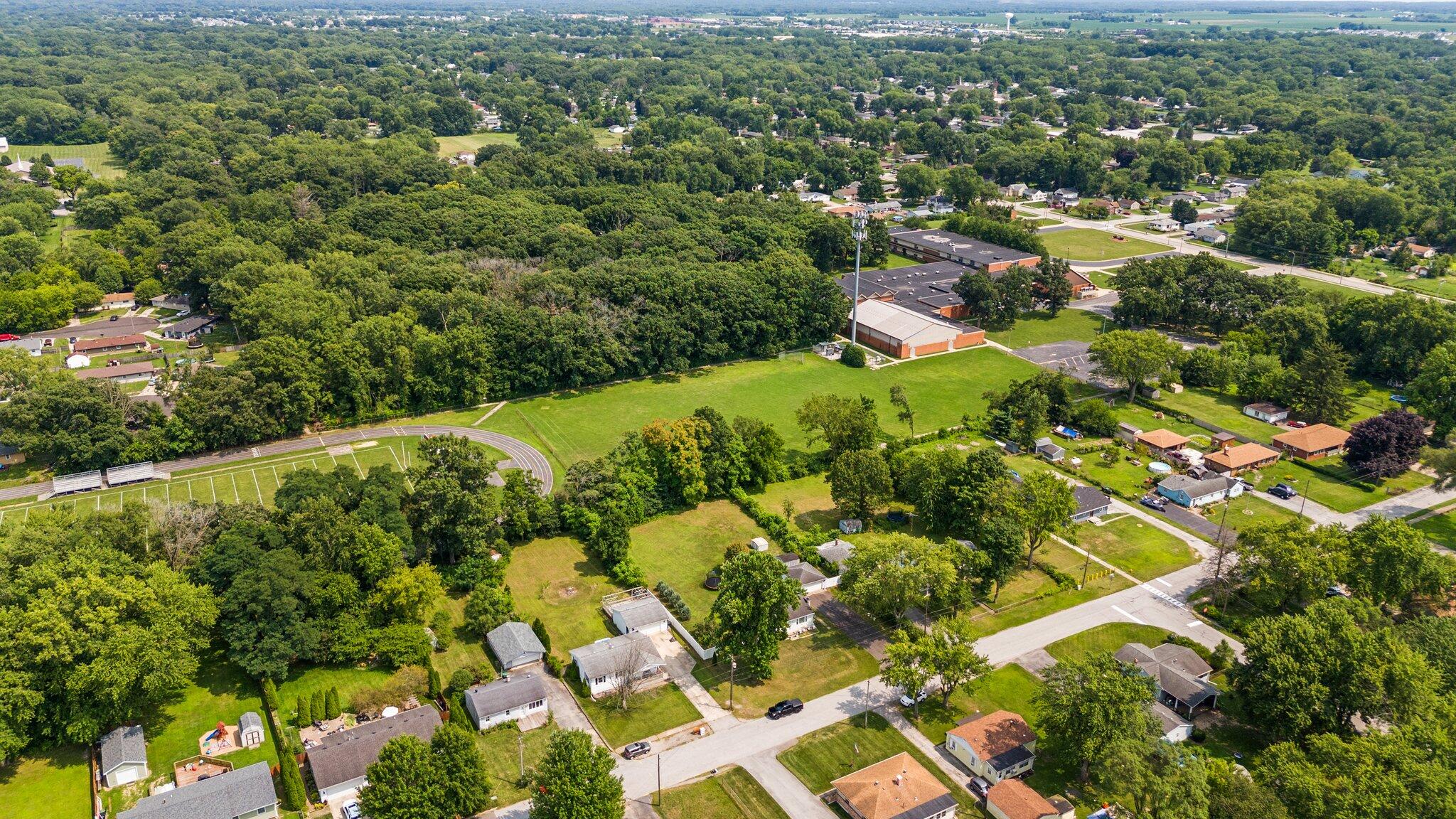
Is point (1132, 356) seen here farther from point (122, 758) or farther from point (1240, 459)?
point (122, 758)

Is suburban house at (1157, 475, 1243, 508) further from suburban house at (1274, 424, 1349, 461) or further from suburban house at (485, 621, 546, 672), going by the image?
suburban house at (485, 621, 546, 672)

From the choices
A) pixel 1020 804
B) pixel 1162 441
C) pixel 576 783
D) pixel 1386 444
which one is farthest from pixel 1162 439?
pixel 576 783

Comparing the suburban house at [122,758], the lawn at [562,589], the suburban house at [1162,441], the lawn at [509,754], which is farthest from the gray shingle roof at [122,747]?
the suburban house at [1162,441]

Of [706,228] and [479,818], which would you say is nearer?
[479,818]

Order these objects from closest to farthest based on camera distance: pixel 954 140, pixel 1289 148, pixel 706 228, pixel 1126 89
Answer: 1. pixel 706 228
2. pixel 1289 148
3. pixel 954 140
4. pixel 1126 89

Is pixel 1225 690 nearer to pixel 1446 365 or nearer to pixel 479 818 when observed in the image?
pixel 479 818

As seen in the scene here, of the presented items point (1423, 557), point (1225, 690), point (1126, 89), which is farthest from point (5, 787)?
point (1126, 89)

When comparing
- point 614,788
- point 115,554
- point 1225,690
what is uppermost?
point 115,554

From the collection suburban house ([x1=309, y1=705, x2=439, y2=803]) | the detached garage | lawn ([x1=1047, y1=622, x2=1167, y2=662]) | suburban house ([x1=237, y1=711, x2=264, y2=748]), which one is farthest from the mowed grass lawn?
suburban house ([x1=237, y1=711, x2=264, y2=748])
